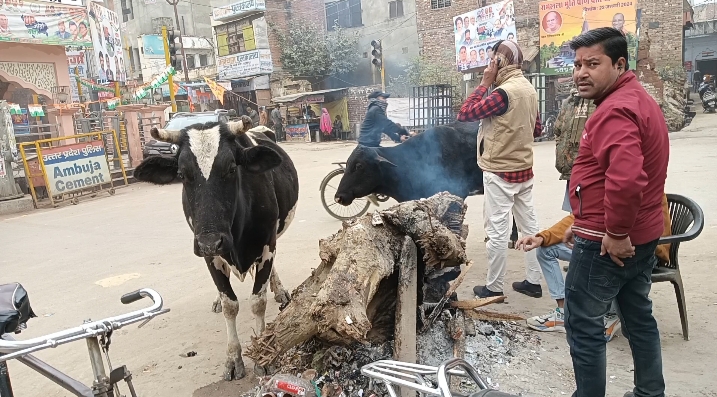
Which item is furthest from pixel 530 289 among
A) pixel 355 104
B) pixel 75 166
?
pixel 355 104

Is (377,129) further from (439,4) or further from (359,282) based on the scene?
(439,4)

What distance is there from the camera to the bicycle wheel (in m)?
8.52

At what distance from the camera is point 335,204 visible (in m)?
8.71

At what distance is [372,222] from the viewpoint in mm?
3324

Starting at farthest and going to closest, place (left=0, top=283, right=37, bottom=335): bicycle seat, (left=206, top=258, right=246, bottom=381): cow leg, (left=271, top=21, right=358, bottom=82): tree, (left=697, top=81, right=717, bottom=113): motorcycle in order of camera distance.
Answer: (left=271, top=21, right=358, bottom=82): tree < (left=697, top=81, right=717, bottom=113): motorcycle < (left=206, top=258, right=246, bottom=381): cow leg < (left=0, top=283, right=37, bottom=335): bicycle seat

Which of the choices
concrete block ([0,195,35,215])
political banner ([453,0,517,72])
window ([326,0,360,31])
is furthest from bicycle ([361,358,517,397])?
window ([326,0,360,31])

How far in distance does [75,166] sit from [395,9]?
67.8 ft

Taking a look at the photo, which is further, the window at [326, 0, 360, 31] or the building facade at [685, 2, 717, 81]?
the building facade at [685, 2, 717, 81]

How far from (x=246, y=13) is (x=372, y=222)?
30207 mm

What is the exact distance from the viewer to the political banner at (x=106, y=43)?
20.8 meters

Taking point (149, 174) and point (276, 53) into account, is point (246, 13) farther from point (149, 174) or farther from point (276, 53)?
point (149, 174)

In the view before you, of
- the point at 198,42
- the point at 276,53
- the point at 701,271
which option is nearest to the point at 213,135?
the point at 701,271

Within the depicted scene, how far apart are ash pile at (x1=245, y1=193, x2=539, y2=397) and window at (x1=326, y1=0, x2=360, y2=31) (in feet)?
89.3

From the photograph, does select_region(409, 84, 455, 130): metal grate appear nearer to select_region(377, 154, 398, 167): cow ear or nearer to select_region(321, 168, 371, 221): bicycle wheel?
select_region(321, 168, 371, 221): bicycle wheel
